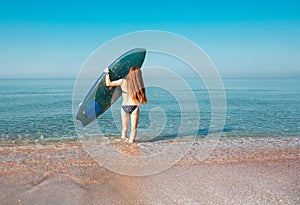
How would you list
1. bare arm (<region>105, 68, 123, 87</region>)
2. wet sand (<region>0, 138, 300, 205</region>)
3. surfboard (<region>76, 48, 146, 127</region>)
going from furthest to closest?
surfboard (<region>76, 48, 146, 127</region>)
bare arm (<region>105, 68, 123, 87</region>)
wet sand (<region>0, 138, 300, 205</region>)

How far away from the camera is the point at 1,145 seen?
8.94m

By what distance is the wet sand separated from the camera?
4639 mm

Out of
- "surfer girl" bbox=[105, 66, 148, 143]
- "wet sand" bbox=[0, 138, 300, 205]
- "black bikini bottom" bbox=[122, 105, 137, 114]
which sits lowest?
"wet sand" bbox=[0, 138, 300, 205]

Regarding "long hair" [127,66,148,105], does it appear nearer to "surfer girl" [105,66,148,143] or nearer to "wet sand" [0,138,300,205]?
"surfer girl" [105,66,148,143]

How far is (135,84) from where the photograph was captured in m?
8.34

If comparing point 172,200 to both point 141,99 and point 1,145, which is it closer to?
point 141,99

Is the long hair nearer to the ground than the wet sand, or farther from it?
farther from it

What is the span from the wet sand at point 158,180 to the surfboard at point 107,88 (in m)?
2.01

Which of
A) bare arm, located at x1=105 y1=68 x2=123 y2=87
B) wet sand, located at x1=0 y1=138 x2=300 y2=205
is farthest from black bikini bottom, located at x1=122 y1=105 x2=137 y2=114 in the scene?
wet sand, located at x1=0 y1=138 x2=300 y2=205

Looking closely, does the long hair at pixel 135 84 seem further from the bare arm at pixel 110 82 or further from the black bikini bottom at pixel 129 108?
the bare arm at pixel 110 82

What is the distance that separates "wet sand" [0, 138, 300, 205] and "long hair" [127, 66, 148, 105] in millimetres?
1636

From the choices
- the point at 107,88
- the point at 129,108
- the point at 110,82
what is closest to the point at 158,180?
the point at 129,108

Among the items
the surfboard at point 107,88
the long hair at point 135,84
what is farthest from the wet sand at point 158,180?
the surfboard at point 107,88

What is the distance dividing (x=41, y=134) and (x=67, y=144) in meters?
2.10
